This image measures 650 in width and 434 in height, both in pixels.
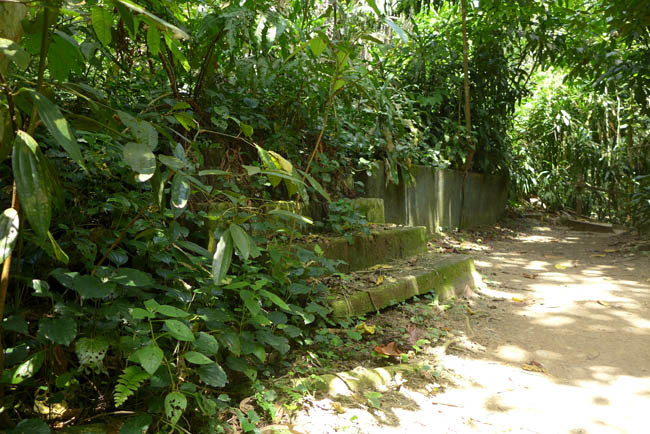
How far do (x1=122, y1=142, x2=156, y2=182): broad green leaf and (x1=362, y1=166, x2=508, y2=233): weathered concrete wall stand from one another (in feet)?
10.0

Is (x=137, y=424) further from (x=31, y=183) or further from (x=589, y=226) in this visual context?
(x=589, y=226)

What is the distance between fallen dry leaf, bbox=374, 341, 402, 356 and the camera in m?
2.08

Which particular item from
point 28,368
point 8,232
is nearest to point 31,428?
point 28,368

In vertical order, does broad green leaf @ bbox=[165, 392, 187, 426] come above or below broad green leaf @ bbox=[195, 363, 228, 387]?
below

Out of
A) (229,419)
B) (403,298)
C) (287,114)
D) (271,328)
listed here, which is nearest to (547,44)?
(287,114)

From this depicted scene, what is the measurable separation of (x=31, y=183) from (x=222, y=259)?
432 millimetres

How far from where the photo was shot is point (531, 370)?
83.7 inches

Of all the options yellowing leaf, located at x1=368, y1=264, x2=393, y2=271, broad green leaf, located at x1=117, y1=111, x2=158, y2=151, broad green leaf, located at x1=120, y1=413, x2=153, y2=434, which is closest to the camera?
broad green leaf, located at x1=117, y1=111, x2=158, y2=151

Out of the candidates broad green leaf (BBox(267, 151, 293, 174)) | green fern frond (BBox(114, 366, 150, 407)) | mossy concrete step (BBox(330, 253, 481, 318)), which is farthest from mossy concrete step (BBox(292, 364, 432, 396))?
broad green leaf (BBox(267, 151, 293, 174))

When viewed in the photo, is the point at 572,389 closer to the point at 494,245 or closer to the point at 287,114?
the point at 287,114

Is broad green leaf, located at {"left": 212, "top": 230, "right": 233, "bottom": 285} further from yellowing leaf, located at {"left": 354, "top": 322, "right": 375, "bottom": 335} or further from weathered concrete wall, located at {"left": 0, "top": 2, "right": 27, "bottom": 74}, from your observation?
yellowing leaf, located at {"left": 354, "top": 322, "right": 375, "bottom": 335}

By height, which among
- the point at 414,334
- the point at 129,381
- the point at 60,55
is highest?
the point at 60,55

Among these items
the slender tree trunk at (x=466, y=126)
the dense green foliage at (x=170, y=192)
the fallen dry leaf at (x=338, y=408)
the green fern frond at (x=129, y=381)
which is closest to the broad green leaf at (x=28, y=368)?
the dense green foliage at (x=170, y=192)

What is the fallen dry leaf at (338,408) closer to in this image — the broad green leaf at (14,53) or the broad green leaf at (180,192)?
the broad green leaf at (180,192)
